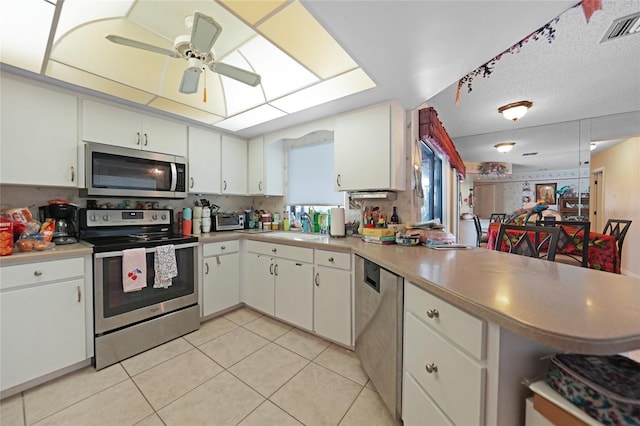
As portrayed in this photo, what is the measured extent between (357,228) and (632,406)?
2123 millimetres

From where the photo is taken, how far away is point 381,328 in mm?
1500

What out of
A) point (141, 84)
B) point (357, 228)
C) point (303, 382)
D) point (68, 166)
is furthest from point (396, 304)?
point (68, 166)

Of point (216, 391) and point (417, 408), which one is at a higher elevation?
point (417, 408)

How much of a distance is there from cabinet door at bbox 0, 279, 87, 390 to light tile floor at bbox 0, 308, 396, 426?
6.2 inches

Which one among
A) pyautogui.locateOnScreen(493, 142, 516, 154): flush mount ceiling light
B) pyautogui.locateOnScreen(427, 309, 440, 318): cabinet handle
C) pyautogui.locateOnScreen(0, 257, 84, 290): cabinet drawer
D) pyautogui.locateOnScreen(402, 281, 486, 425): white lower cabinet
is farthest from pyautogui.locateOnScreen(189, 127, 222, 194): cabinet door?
pyautogui.locateOnScreen(493, 142, 516, 154): flush mount ceiling light

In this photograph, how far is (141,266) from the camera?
203cm

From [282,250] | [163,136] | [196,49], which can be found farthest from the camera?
[163,136]

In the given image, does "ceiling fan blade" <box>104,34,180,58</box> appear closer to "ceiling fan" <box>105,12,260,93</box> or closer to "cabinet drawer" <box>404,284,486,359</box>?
"ceiling fan" <box>105,12,260,93</box>

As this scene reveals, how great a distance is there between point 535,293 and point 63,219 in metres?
3.24

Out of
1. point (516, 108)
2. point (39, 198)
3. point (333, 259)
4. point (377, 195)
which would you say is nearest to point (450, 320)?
point (333, 259)

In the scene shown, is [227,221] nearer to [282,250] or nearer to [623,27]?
[282,250]

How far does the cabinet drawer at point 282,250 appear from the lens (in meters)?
2.28

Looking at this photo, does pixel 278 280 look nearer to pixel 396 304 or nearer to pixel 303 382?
pixel 303 382

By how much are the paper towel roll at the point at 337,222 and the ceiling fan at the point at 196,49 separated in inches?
54.5
